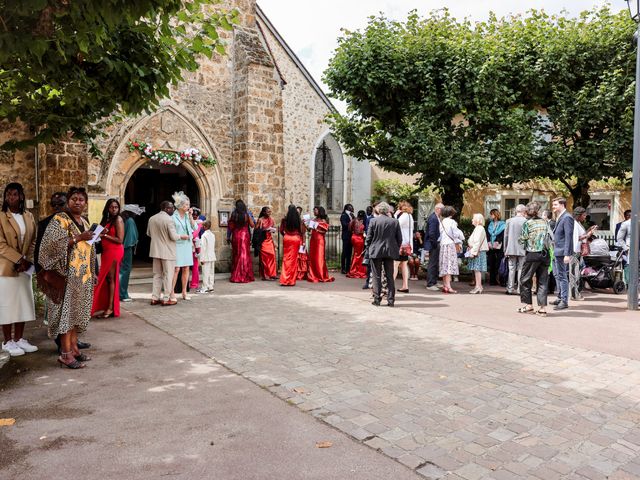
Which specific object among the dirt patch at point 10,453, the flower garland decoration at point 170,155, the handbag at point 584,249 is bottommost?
the dirt patch at point 10,453

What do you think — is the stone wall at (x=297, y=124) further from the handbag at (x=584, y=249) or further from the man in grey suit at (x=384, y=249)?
the handbag at (x=584, y=249)

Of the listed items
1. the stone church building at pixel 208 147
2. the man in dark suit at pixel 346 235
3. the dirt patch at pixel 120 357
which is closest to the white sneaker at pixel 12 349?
the dirt patch at pixel 120 357

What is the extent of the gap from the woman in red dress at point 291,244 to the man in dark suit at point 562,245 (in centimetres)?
561

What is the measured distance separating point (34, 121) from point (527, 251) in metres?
7.84

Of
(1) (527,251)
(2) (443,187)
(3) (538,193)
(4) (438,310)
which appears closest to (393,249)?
(4) (438,310)

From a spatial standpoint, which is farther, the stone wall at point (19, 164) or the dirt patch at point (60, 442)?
the stone wall at point (19, 164)

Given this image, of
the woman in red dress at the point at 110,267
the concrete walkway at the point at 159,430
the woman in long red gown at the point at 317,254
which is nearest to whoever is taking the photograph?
the concrete walkway at the point at 159,430

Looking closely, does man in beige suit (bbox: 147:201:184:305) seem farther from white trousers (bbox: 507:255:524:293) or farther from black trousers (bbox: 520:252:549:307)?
white trousers (bbox: 507:255:524:293)

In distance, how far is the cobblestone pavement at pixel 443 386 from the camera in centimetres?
320

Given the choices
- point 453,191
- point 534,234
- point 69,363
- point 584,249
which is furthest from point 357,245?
point 69,363

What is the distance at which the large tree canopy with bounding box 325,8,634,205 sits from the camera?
1159cm

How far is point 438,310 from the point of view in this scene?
329 inches

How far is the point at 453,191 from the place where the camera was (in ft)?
43.3

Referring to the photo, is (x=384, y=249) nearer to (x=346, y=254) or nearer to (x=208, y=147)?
(x=346, y=254)
